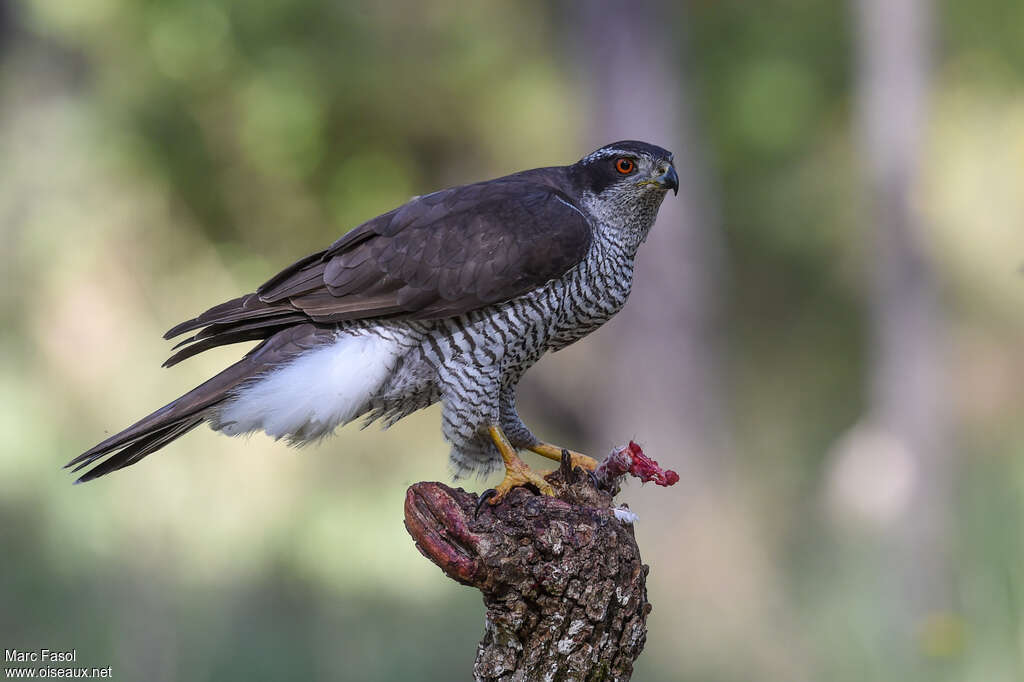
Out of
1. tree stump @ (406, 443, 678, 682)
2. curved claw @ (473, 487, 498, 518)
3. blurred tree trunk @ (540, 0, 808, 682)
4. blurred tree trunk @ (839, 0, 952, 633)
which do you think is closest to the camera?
tree stump @ (406, 443, 678, 682)

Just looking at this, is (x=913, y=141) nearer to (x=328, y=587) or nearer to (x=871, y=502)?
(x=871, y=502)

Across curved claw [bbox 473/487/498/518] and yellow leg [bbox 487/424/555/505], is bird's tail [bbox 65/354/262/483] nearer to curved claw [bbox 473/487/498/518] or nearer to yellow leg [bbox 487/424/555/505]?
yellow leg [bbox 487/424/555/505]

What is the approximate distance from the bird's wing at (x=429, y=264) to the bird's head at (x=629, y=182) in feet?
0.45

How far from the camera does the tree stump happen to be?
2914 millimetres

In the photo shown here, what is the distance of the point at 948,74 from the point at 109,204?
973 centimetres

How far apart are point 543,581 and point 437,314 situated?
104cm

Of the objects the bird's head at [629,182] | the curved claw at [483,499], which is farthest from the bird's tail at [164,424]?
the bird's head at [629,182]

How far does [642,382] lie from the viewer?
32.5 ft

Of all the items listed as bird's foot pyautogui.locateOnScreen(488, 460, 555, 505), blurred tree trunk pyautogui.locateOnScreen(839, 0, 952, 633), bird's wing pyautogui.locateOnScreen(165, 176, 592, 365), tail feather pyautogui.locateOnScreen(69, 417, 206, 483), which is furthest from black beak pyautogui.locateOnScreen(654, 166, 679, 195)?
blurred tree trunk pyautogui.locateOnScreen(839, 0, 952, 633)

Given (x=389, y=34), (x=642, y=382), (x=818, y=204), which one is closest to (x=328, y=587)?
(x=642, y=382)

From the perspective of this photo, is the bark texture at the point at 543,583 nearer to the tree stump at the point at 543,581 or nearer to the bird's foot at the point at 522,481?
Result: the tree stump at the point at 543,581

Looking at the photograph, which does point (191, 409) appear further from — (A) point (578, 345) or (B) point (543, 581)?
(A) point (578, 345)

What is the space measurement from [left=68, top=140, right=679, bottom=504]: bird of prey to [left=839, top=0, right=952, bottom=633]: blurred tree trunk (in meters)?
5.55

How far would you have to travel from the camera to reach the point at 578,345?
12.5 m
